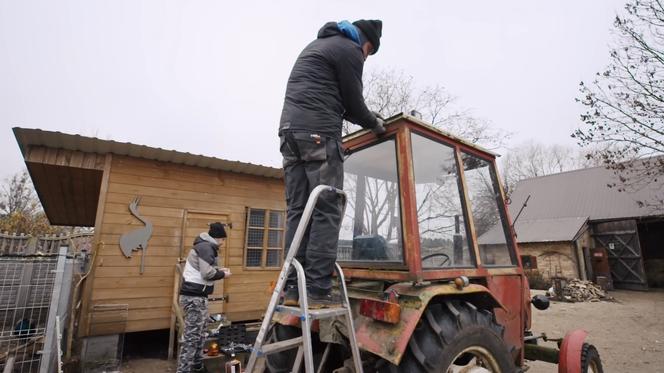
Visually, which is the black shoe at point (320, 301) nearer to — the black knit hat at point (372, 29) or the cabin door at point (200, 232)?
the black knit hat at point (372, 29)

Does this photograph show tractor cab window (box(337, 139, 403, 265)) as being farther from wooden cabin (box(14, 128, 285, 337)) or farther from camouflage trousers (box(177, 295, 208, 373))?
wooden cabin (box(14, 128, 285, 337))

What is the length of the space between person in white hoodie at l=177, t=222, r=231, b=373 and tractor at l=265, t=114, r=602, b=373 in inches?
96.7

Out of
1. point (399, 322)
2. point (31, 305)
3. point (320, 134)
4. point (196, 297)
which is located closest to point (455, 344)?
point (399, 322)

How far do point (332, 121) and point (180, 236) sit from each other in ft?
18.2

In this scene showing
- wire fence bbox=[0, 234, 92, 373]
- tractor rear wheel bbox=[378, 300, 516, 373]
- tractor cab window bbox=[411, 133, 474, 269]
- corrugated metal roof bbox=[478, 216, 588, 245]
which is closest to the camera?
tractor rear wheel bbox=[378, 300, 516, 373]

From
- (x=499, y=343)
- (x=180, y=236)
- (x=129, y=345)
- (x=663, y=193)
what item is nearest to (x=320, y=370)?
(x=499, y=343)

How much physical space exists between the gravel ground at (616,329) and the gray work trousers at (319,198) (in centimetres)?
374

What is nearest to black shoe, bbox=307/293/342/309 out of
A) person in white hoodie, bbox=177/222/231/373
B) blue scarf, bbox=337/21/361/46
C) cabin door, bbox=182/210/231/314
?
blue scarf, bbox=337/21/361/46

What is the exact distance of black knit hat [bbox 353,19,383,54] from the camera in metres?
2.33

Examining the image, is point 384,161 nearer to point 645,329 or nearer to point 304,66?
point 304,66

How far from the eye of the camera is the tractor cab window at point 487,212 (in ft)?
9.82

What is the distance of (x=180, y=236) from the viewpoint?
6570mm

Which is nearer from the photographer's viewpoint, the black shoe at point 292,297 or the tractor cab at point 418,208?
the black shoe at point 292,297

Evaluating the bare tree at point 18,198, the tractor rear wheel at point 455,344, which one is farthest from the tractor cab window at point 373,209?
the bare tree at point 18,198
